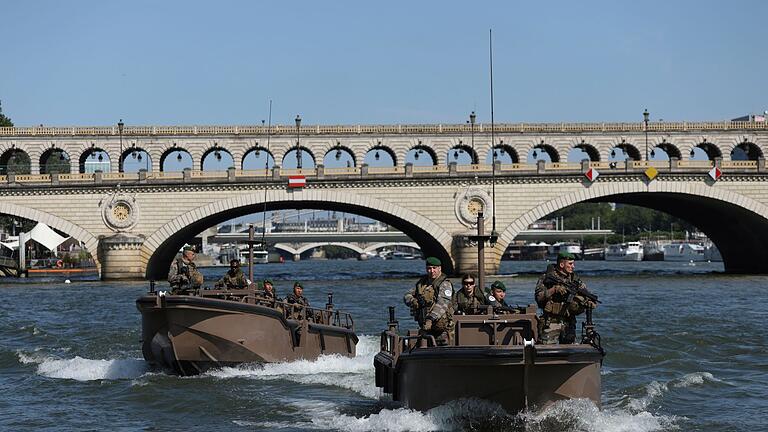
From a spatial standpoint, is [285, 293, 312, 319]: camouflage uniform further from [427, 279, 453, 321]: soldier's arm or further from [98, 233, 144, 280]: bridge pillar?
[98, 233, 144, 280]: bridge pillar

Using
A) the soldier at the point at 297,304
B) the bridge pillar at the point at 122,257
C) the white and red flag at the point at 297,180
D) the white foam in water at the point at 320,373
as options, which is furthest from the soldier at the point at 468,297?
the bridge pillar at the point at 122,257

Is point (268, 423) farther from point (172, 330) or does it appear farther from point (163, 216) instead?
point (163, 216)

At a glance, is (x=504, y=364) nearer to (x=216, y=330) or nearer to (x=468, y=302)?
(x=468, y=302)

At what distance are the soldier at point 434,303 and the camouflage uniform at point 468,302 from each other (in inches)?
15.3

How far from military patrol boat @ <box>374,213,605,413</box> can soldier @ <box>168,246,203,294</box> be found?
918 centimetres

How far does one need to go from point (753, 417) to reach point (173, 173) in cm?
6281

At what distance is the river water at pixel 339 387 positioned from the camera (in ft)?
74.7

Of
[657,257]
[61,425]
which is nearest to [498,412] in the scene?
[61,425]

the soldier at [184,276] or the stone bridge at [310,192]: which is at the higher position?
the stone bridge at [310,192]

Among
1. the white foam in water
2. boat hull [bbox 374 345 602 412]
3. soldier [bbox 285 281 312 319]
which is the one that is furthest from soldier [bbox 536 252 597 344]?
soldier [bbox 285 281 312 319]

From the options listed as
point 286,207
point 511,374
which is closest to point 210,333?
point 511,374

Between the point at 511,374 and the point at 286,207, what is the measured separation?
70.0 metres

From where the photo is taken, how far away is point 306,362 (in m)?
30.0

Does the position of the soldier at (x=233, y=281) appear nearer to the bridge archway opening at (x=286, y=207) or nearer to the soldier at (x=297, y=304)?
the soldier at (x=297, y=304)
